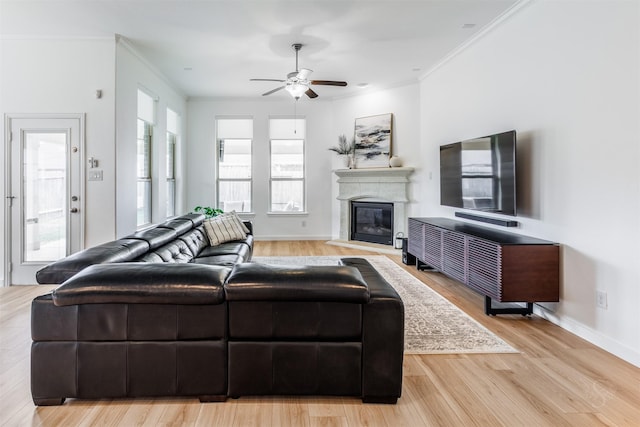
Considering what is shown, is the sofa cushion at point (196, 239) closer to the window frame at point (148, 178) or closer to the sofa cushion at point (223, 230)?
the sofa cushion at point (223, 230)

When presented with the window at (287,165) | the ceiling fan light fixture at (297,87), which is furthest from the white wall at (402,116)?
the ceiling fan light fixture at (297,87)

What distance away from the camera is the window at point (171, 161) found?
22.3 feet

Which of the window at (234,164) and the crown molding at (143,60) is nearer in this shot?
the crown molding at (143,60)

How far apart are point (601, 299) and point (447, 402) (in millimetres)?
1636

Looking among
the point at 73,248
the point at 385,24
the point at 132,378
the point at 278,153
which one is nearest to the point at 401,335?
the point at 132,378

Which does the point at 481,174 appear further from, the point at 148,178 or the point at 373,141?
the point at 148,178

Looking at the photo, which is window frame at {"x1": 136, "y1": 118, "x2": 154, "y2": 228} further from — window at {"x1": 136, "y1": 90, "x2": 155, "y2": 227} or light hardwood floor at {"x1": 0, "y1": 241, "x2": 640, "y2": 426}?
light hardwood floor at {"x1": 0, "y1": 241, "x2": 640, "y2": 426}

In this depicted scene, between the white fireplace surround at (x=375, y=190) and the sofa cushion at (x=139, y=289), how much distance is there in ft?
16.8

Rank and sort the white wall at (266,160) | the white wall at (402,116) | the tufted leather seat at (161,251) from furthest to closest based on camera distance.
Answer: the white wall at (266,160) → the white wall at (402,116) → the tufted leather seat at (161,251)

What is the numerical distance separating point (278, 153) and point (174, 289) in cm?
620

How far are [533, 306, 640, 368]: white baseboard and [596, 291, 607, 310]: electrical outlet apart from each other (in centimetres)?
21

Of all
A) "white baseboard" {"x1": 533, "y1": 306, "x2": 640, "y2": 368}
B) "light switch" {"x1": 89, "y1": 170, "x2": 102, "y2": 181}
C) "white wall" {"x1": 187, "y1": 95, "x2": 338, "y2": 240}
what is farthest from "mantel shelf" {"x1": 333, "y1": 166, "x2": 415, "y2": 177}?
"light switch" {"x1": 89, "y1": 170, "x2": 102, "y2": 181}

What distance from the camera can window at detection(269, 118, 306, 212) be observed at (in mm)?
7707

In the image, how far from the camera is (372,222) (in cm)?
716
